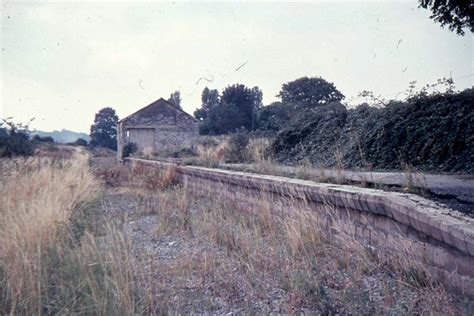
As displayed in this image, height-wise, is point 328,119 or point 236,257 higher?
point 328,119

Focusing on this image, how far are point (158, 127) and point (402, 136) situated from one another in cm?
2539

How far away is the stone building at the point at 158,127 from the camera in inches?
1283

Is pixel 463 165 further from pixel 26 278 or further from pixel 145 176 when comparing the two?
pixel 145 176

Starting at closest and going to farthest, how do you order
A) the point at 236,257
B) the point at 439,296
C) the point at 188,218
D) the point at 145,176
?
the point at 439,296, the point at 236,257, the point at 188,218, the point at 145,176

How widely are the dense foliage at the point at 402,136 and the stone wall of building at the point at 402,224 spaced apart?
5.31 ft

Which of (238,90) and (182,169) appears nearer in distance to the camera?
(182,169)

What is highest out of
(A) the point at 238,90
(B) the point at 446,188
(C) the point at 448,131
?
(A) the point at 238,90

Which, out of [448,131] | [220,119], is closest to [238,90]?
[220,119]

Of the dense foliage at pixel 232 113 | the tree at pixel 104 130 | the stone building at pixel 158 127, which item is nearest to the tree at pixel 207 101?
the dense foliage at pixel 232 113

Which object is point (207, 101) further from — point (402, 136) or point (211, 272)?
point (211, 272)

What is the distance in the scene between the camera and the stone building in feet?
107

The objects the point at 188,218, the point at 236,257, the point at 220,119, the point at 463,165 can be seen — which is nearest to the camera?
the point at 236,257

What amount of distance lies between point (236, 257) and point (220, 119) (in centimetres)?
4351

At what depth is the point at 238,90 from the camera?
5128 cm
